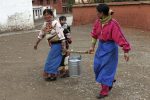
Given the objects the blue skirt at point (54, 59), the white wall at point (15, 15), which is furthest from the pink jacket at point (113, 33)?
the white wall at point (15, 15)

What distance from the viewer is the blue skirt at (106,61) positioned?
7.46m

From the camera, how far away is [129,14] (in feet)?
64.0

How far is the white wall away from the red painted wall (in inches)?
118

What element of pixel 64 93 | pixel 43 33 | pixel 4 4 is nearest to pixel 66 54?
pixel 43 33

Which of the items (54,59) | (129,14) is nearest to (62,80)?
(54,59)

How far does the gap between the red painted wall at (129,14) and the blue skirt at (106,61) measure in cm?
1066

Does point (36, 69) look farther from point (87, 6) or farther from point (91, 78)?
point (87, 6)

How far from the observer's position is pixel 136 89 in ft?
26.4

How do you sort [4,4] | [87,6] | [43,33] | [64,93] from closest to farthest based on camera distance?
[64,93] → [43,33] → [4,4] → [87,6]

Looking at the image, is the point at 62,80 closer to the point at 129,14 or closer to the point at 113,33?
the point at 113,33

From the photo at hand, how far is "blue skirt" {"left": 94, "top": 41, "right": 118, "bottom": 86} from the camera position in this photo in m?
7.46

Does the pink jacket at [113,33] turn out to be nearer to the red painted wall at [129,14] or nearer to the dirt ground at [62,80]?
the dirt ground at [62,80]

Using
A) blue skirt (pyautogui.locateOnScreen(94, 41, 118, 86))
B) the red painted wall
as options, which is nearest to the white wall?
the red painted wall

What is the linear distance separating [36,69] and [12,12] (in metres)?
11.6
